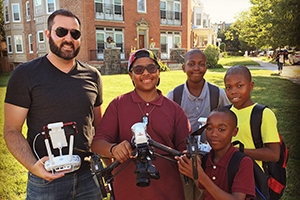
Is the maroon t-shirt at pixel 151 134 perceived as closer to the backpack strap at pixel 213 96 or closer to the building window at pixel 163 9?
the backpack strap at pixel 213 96

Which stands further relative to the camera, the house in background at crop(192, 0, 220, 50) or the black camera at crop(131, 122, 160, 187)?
the house in background at crop(192, 0, 220, 50)

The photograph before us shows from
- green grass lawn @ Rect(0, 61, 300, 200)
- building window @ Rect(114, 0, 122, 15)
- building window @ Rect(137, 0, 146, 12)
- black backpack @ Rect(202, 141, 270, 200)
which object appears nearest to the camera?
black backpack @ Rect(202, 141, 270, 200)

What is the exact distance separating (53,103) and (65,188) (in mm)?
701

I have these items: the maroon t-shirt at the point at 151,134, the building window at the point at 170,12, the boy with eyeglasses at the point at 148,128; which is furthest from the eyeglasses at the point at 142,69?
the building window at the point at 170,12

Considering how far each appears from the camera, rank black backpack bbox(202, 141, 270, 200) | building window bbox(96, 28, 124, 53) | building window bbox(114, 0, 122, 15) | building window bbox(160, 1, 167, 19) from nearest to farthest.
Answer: black backpack bbox(202, 141, 270, 200), building window bbox(96, 28, 124, 53), building window bbox(114, 0, 122, 15), building window bbox(160, 1, 167, 19)

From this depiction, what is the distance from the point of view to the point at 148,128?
2031 millimetres

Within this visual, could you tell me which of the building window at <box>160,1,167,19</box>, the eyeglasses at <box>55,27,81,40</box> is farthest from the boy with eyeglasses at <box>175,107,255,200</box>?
the building window at <box>160,1,167,19</box>

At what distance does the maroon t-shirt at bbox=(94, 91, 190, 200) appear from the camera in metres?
2.00

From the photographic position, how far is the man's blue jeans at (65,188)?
221 cm

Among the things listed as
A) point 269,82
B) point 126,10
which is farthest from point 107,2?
point 269,82

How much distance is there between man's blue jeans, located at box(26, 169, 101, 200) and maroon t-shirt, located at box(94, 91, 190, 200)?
44 cm

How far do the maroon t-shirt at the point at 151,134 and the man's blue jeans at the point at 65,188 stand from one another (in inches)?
17.4

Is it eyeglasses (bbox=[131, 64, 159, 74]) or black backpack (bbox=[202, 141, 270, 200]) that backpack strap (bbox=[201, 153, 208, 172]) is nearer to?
black backpack (bbox=[202, 141, 270, 200])

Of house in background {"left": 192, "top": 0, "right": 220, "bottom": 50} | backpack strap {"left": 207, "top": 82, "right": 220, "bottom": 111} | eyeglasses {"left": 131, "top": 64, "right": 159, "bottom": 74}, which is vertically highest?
house in background {"left": 192, "top": 0, "right": 220, "bottom": 50}
